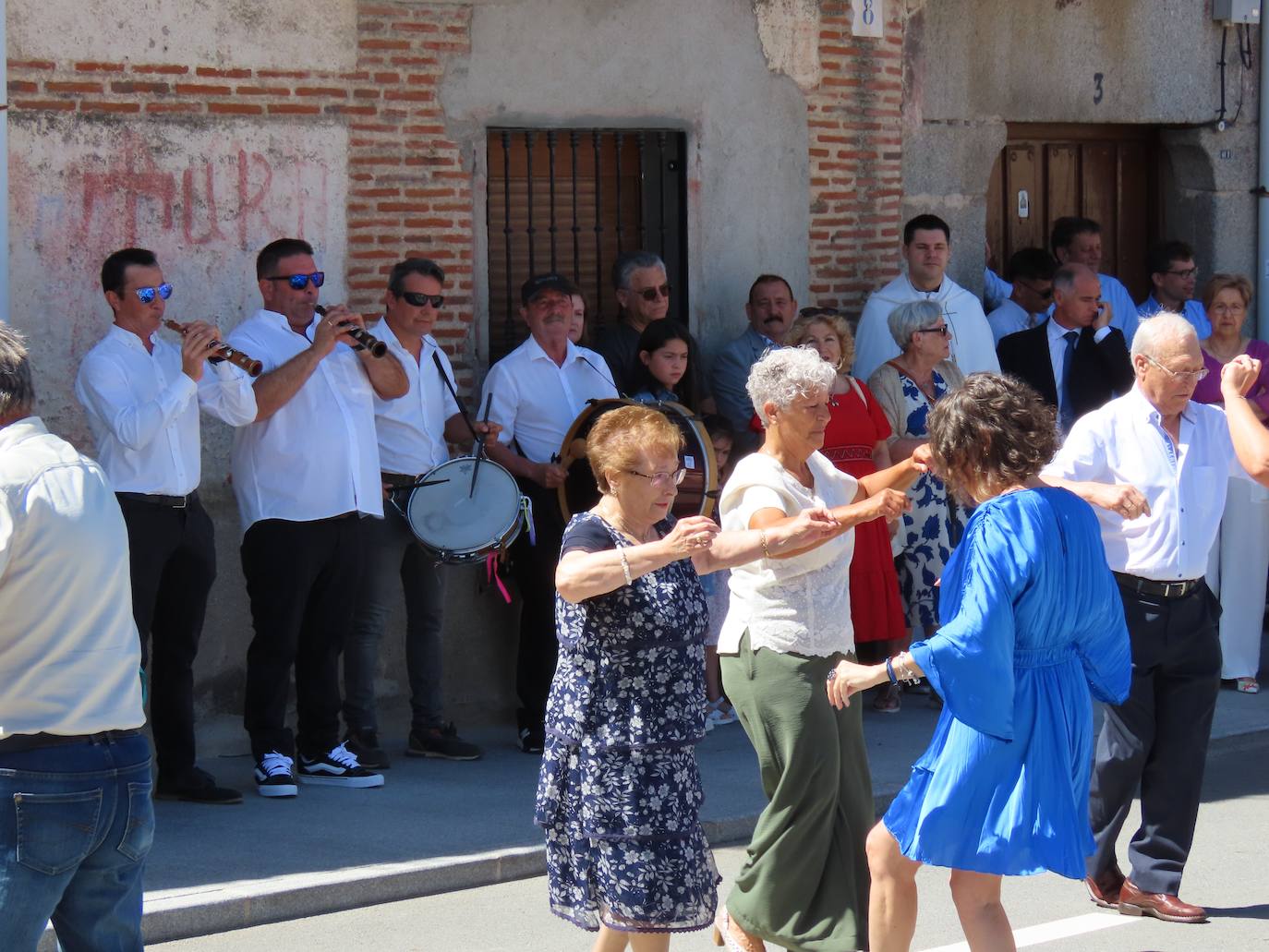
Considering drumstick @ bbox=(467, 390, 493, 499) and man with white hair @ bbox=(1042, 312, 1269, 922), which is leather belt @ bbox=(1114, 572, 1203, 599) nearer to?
man with white hair @ bbox=(1042, 312, 1269, 922)

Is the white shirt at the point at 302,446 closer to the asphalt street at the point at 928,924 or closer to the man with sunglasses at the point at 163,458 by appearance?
the man with sunglasses at the point at 163,458

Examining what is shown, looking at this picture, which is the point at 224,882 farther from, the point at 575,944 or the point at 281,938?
the point at 575,944

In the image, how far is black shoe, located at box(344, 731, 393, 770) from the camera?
8133mm

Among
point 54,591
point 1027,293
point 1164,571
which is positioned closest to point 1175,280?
point 1027,293

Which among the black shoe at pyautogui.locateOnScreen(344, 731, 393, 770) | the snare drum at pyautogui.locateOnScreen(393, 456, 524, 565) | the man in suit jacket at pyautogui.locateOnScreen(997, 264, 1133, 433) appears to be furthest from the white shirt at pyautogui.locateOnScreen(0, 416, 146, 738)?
the man in suit jacket at pyautogui.locateOnScreen(997, 264, 1133, 433)

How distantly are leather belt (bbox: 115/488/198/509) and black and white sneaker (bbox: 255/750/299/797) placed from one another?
1.08 meters

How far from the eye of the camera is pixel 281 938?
6188 millimetres

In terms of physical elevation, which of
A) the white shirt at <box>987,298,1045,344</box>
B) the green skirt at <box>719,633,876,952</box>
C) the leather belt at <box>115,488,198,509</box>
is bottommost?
the green skirt at <box>719,633,876,952</box>

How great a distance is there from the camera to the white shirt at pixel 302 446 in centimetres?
779

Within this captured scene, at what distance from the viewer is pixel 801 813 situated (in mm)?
5598

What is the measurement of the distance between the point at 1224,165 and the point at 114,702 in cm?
963

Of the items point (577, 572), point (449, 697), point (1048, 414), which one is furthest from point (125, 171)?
point (1048, 414)

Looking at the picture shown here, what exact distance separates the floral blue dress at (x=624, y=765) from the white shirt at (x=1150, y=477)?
5.78 ft

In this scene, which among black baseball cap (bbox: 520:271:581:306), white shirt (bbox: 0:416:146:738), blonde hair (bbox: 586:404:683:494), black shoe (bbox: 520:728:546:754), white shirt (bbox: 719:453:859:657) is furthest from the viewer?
black baseball cap (bbox: 520:271:581:306)
